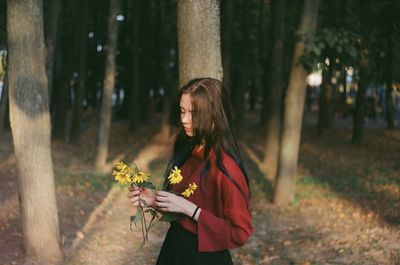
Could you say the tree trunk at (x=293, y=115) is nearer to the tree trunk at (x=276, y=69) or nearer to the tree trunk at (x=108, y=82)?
the tree trunk at (x=276, y=69)

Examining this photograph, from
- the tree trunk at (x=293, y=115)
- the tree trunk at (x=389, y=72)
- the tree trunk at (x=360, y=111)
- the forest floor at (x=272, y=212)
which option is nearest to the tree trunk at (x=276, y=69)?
the forest floor at (x=272, y=212)

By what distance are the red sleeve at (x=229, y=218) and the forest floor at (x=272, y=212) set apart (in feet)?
16.4

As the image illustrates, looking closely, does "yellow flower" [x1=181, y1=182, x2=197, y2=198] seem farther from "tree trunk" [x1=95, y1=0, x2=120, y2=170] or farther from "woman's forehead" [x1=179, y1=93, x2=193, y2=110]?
"tree trunk" [x1=95, y1=0, x2=120, y2=170]

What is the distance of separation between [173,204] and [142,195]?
252 millimetres

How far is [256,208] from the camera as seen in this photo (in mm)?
12133

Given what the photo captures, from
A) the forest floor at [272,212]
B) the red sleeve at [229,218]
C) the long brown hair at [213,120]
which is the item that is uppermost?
the long brown hair at [213,120]

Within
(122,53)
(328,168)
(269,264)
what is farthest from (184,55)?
(122,53)

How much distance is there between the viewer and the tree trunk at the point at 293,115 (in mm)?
11438

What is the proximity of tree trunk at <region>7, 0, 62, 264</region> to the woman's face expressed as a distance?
4.42 metres

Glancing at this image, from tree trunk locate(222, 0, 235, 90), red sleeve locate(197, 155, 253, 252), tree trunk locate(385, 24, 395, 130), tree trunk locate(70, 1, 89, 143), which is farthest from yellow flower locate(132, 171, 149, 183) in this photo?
tree trunk locate(70, 1, 89, 143)

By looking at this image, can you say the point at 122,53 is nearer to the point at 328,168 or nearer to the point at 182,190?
the point at 328,168

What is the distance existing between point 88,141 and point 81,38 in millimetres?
4414

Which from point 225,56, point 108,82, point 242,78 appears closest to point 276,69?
point 225,56

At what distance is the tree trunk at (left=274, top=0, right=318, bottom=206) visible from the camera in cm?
1144
